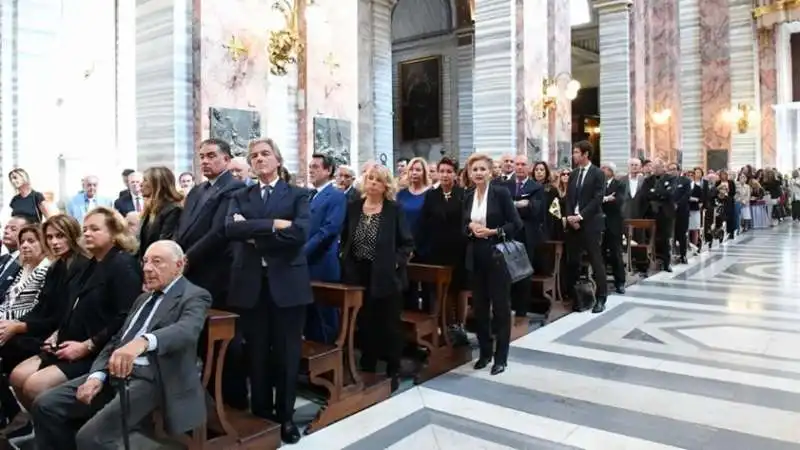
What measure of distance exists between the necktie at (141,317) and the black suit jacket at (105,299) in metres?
0.35

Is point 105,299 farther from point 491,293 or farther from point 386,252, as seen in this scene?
point 491,293

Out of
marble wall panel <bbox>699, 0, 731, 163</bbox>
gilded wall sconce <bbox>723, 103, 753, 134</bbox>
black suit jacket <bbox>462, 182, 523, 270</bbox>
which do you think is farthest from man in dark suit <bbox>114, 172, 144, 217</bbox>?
gilded wall sconce <bbox>723, 103, 753, 134</bbox>

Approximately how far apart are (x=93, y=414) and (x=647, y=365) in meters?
4.28

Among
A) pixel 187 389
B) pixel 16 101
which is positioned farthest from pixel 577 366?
pixel 16 101

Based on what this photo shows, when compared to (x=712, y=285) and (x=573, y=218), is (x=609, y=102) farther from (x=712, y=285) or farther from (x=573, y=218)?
(x=573, y=218)

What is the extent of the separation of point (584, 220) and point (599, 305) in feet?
3.47

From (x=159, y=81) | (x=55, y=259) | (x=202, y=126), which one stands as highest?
(x=159, y=81)

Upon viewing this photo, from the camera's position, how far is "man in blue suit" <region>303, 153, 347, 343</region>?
4875mm

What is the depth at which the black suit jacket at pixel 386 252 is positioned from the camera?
4633mm

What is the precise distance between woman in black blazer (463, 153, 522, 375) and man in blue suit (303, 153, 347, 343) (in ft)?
3.53

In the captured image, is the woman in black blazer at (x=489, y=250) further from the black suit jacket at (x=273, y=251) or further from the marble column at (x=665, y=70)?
the marble column at (x=665, y=70)

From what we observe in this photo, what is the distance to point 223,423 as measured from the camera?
11.4 feet

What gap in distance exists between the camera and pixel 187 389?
3.08m

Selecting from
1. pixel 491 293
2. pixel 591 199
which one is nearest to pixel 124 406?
pixel 491 293
